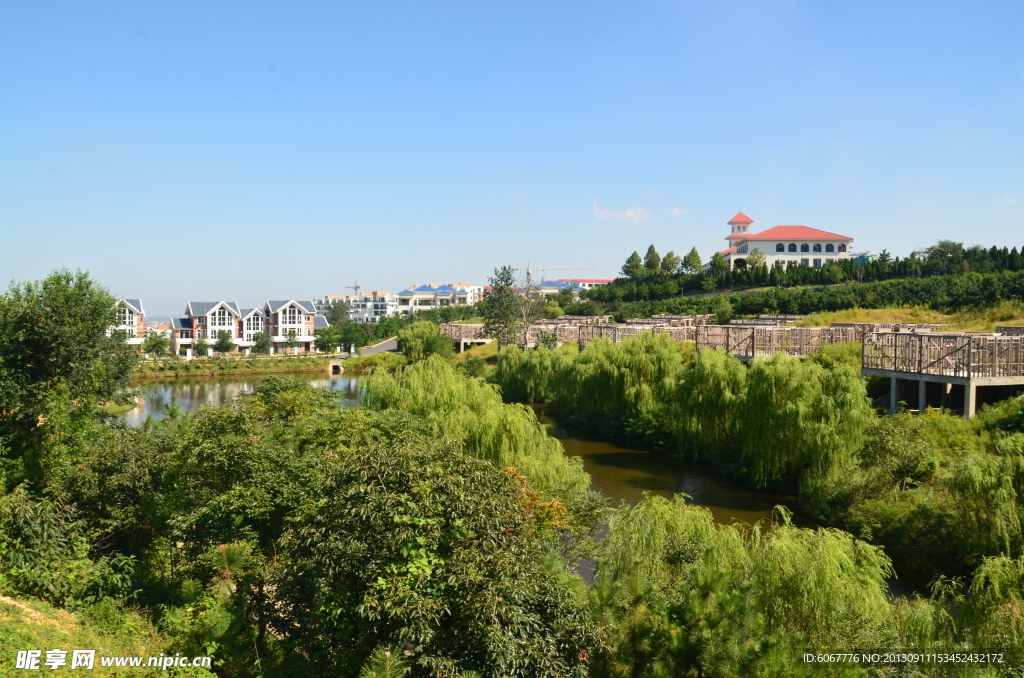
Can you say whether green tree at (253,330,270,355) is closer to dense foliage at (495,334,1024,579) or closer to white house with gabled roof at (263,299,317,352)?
white house with gabled roof at (263,299,317,352)

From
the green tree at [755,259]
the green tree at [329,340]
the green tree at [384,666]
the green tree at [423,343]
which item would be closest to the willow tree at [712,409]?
the green tree at [384,666]

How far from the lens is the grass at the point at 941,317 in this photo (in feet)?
104

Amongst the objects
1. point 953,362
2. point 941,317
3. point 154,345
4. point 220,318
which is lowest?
point 154,345

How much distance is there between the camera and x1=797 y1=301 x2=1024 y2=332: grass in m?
31.8

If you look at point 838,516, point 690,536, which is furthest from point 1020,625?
point 838,516

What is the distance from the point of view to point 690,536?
30.8ft

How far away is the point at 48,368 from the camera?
14844mm

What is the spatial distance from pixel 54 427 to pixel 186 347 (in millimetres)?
55990

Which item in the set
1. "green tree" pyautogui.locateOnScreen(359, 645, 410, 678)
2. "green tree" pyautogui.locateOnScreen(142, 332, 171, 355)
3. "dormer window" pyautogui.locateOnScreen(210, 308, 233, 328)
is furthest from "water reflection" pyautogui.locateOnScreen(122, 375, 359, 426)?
"green tree" pyautogui.locateOnScreen(359, 645, 410, 678)

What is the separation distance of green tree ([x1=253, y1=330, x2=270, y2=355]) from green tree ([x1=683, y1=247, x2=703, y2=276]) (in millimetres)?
37946

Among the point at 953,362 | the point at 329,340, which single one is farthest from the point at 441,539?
the point at 329,340

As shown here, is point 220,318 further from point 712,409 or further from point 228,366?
point 712,409

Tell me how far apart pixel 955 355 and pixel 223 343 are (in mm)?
57560

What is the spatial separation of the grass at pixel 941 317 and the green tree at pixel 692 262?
27.7 metres
